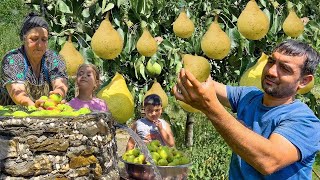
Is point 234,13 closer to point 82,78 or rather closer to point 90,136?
point 82,78

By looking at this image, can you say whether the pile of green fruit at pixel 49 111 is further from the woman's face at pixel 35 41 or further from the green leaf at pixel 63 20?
the green leaf at pixel 63 20

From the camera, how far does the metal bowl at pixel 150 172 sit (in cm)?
293

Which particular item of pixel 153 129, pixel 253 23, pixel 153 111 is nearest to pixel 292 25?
pixel 253 23

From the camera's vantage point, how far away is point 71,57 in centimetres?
404

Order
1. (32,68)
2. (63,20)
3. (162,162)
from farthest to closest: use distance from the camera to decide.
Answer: (63,20) → (32,68) → (162,162)

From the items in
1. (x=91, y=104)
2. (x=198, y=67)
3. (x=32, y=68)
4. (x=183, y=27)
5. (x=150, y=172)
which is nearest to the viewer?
(x=150, y=172)

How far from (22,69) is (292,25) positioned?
7.12 feet

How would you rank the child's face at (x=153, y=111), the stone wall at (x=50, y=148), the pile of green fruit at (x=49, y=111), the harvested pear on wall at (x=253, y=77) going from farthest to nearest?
1. the child's face at (x=153, y=111)
2. the harvested pear on wall at (x=253, y=77)
3. the pile of green fruit at (x=49, y=111)
4. the stone wall at (x=50, y=148)

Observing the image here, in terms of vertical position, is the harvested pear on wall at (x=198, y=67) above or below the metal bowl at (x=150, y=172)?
above

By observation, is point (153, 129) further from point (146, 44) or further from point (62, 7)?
point (62, 7)

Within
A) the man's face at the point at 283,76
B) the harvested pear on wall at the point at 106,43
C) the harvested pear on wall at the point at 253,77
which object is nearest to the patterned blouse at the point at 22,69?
the harvested pear on wall at the point at 106,43

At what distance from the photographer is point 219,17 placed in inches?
200

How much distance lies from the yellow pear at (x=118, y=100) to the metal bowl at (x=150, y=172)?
1.03 m

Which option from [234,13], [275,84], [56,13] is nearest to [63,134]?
[275,84]
